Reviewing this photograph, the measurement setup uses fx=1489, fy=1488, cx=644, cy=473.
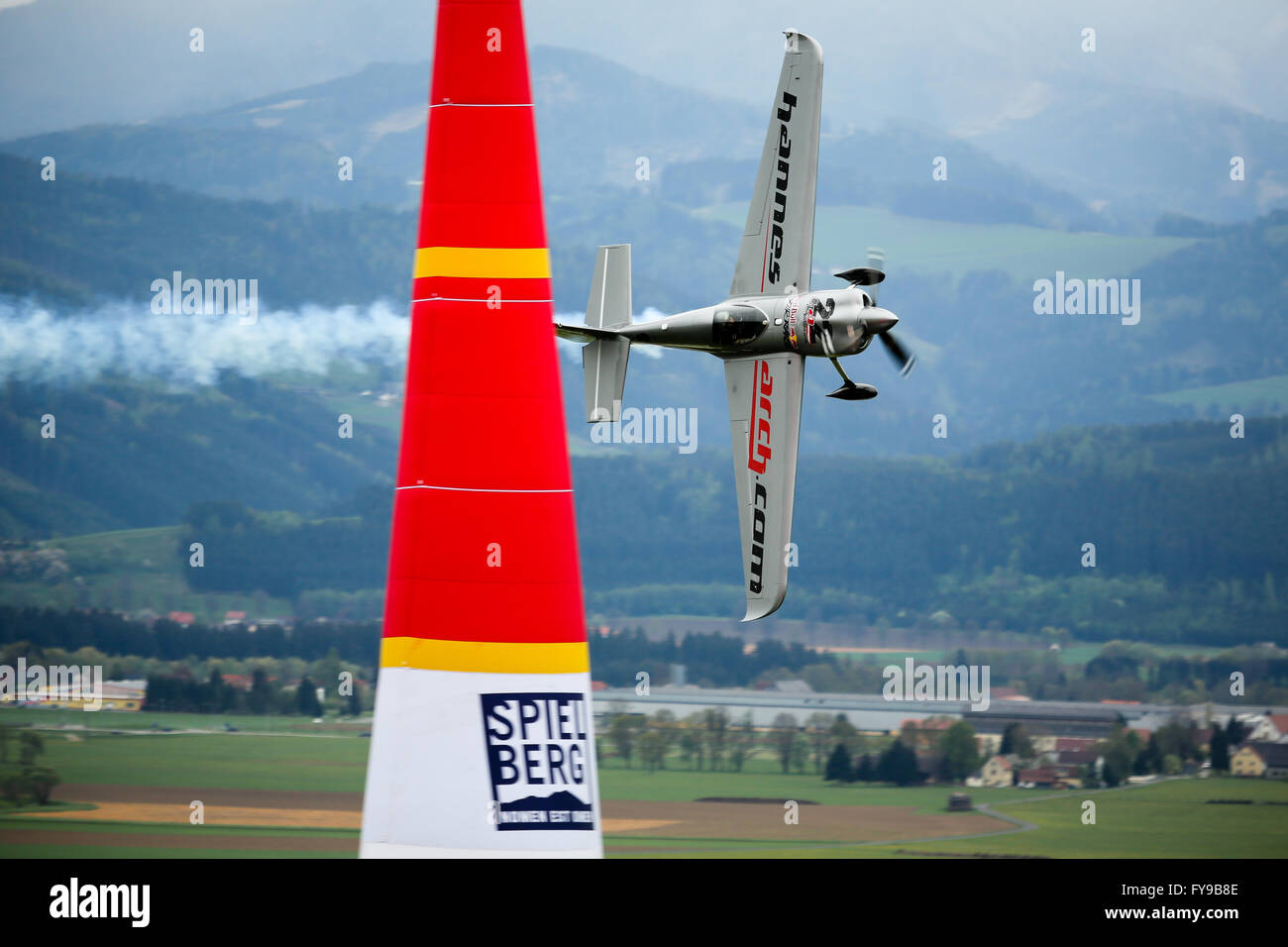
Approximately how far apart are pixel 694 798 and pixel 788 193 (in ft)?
183

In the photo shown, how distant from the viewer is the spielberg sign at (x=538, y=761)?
29.3 ft

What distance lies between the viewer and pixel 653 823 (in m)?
57.5

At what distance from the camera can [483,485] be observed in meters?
9.08

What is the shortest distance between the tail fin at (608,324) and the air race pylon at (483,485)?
2.38 meters

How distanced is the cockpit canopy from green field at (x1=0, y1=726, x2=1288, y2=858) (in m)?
33.3

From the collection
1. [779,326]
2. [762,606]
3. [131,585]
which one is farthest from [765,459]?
[131,585]

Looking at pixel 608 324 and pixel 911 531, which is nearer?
pixel 608 324

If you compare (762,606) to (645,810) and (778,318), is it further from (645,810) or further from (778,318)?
(645,810)

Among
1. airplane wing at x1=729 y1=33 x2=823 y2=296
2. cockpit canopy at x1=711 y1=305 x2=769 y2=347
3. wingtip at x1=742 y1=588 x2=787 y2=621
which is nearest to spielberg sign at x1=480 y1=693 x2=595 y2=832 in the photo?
wingtip at x1=742 y1=588 x2=787 y2=621

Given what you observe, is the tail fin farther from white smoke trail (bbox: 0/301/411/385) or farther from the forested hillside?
the forested hillside

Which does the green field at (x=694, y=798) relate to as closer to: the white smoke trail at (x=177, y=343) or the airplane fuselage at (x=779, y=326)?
the white smoke trail at (x=177, y=343)

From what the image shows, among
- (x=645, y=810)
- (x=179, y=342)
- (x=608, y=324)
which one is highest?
(x=179, y=342)

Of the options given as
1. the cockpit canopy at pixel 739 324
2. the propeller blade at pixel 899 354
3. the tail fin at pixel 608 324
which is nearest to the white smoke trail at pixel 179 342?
the propeller blade at pixel 899 354

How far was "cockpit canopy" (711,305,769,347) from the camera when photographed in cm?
1116
